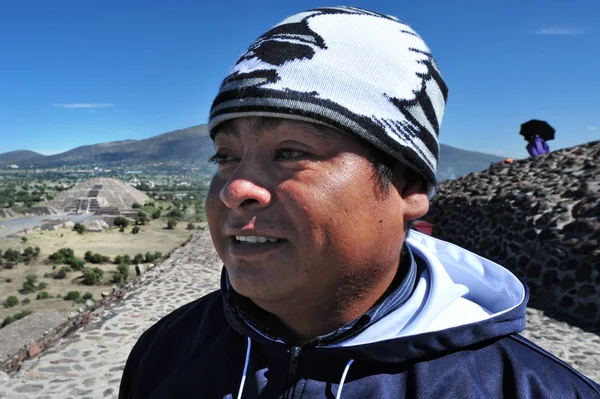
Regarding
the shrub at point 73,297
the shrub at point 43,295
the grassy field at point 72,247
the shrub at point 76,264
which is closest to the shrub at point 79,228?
the grassy field at point 72,247

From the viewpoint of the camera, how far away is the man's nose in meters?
0.95

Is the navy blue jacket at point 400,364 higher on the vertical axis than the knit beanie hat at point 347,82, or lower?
lower

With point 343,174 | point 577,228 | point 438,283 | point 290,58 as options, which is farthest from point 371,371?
point 577,228

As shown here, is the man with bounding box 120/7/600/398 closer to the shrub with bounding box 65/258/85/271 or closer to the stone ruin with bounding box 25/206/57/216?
the shrub with bounding box 65/258/85/271

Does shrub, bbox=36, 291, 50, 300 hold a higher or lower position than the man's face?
lower

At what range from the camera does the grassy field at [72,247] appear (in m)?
20.6

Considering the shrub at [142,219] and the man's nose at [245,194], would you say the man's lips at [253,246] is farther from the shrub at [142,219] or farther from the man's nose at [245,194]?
the shrub at [142,219]

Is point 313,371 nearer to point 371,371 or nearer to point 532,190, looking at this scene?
point 371,371

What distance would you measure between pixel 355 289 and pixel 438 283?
214mm

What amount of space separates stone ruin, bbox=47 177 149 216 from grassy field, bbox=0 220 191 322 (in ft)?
52.7

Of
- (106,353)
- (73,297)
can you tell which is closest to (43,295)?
(73,297)

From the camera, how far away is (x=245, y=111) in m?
1.01

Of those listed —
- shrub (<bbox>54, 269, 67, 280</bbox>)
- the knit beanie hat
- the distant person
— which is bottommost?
shrub (<bbox>54, 269, 67, 280</bbox>)

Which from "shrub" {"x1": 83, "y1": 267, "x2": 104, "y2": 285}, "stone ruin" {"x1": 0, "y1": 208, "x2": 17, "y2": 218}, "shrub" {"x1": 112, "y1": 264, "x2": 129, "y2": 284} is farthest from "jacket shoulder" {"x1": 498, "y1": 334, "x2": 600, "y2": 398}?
"stone ruin" {"x1": 0, "y1": 208, "x2": 17, "y2": 218}
